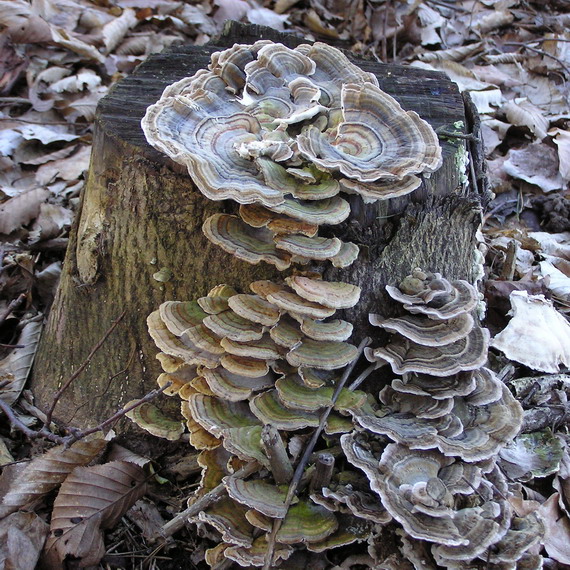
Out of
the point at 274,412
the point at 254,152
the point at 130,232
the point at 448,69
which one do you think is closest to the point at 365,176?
the point at 254,152

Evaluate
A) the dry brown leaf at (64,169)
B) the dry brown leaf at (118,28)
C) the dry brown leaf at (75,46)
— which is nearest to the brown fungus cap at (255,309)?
the dry brown leaf at (64,169)

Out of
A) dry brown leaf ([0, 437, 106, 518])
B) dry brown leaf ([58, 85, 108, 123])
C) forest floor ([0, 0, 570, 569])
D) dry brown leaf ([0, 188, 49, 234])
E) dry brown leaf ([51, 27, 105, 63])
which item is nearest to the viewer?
dry brown leaf ([0, 437, 106, 518])

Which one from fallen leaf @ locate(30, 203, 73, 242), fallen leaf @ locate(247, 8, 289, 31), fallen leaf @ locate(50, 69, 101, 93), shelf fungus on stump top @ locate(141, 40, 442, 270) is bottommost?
fallen leaf @ locate(30, 203, 73, 242)

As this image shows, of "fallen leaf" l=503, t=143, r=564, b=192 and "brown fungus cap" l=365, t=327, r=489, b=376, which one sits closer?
"brown fungus cap" l=365, t=327, r=489, b=376

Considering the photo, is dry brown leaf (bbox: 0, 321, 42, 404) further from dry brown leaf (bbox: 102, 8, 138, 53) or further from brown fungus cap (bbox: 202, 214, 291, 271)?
dry brown leaf (bbox: 102, 8, 138, 53)

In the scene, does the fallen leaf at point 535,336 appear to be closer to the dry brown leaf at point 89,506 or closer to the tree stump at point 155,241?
the tree stump at point 155,241

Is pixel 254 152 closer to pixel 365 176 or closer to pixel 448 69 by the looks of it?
pixel 365 176

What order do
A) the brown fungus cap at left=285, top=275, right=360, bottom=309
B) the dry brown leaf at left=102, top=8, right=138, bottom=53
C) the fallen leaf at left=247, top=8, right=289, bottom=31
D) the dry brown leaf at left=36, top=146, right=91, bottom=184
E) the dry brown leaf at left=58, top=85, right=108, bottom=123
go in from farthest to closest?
1. the fallen leaf at left=247, top=8, right=289, bottom=31
2. the dry brown leaf at left=102, top=8, right=138, bottom=53
3. the dry brown leaf at left=58, top=85, right=108, bottom=123
4. the dry brown leaf at left=36, top=146, right=91, bottom=184
5. the brown fungus cap at left=285, top=275, right=360, bottom=309

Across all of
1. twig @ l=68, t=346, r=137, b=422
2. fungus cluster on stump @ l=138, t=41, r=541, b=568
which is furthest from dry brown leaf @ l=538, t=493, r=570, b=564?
twig @ l=68, t=346, r=137, b=422
